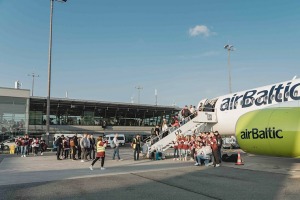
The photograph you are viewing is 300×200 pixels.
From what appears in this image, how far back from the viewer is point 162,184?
10969 mm

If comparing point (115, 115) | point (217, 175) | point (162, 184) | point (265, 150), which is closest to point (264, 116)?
point (265, 150)

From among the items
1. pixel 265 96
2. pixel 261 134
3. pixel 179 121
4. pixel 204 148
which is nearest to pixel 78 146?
pixel 179 121

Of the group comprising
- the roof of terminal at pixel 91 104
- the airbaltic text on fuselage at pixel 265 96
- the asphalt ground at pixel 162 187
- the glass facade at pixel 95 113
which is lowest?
the asphalt ground at pixel 162 187

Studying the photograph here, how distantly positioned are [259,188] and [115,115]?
196 ft

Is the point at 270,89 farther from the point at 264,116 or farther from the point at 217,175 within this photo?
the point at 217,175

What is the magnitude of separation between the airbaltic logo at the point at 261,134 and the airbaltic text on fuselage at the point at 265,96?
159 inches

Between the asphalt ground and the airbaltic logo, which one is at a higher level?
the airbaltic logo

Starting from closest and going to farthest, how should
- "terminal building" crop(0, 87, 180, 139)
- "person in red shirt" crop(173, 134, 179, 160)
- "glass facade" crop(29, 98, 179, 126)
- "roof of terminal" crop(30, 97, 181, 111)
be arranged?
"person in red shirt" crop(173, 134, 179, 160), "terminal building" crop(0, 87, 180, 139), "roof of terminal" crop(30, 97, 181, 111), "glass facade" crop(29, 98, 179, 126)

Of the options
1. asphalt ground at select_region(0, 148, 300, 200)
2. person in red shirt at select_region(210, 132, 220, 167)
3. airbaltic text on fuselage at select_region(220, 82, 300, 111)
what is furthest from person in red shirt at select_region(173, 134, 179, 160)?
asphalt ground at select_region(0, 148, 300, 200)

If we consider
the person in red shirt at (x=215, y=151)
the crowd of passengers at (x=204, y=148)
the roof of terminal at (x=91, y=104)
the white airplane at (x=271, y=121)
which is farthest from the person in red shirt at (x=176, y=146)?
the roof of terminal at (x=91, y=104)

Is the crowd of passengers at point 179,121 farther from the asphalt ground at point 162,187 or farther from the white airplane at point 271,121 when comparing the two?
the asphalt ground at point 162,187

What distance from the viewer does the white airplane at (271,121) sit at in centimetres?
1148

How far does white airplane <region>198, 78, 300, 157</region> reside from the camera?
1148 cm

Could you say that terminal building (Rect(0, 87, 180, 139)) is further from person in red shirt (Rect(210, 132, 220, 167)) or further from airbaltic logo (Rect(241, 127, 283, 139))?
airbaltic logo (Rect(241, 127, 283, 139))
